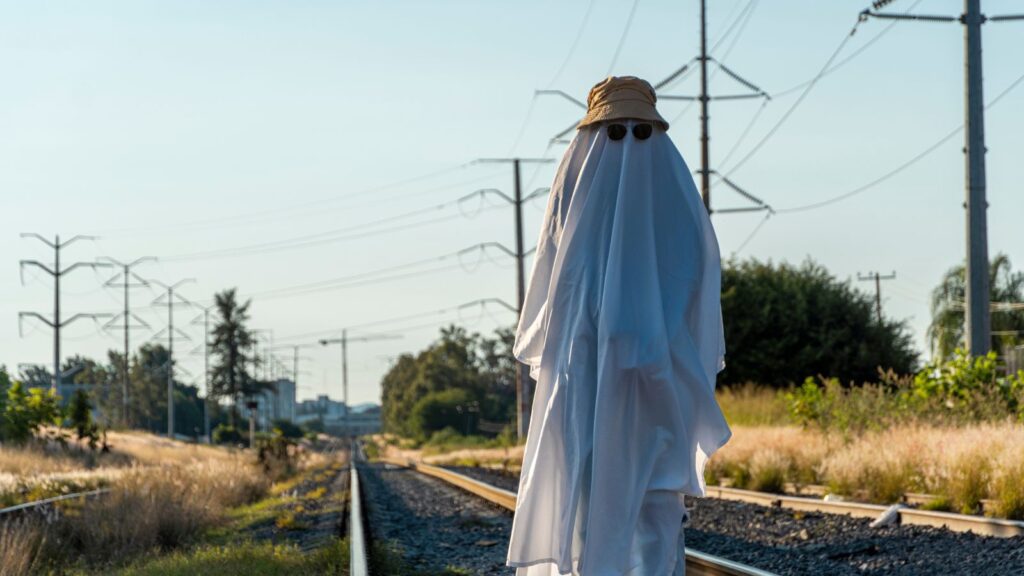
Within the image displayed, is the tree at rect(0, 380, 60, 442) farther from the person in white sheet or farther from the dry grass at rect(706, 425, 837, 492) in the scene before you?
the person in white sheet

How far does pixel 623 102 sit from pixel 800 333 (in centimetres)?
4352

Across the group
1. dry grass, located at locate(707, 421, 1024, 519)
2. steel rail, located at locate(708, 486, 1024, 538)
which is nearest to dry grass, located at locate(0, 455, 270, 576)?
steel rail, located at locate(708, 486, 1024, 538)

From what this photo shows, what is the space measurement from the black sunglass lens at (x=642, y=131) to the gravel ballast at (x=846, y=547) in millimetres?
4770

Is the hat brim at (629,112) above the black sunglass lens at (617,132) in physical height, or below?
above

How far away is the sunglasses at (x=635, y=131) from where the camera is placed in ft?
17.8

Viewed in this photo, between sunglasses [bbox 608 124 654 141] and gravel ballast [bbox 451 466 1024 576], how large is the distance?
4.77 meters

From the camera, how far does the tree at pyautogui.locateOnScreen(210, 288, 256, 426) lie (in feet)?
444

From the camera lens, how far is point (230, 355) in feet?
445

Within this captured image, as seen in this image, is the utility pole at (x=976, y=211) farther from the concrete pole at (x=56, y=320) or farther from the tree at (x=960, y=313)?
the tree at (x=960, y=313)


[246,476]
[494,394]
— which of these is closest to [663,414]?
[246,476]

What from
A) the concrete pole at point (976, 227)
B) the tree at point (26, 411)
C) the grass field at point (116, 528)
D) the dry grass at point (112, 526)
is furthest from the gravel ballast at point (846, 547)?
the tree at point (26, 411)

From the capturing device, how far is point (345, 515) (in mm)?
17812

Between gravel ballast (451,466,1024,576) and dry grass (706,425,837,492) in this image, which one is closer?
gravel ballast (451,466,1024,576)

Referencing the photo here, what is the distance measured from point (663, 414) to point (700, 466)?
43 cm
